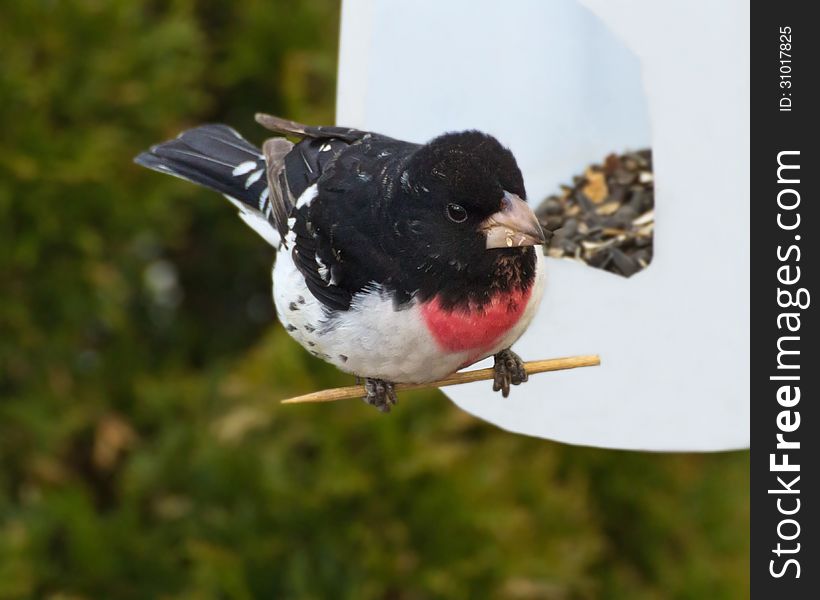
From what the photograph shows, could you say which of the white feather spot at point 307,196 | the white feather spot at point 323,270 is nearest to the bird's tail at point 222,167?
the white feather spot at point 307,196

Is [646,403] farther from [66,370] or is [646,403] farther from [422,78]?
[66,370]

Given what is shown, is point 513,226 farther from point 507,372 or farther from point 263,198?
point 263,198

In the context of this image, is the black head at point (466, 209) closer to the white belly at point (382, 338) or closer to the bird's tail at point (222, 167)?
the white belly at point (382, 338)

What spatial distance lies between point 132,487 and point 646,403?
193 cm

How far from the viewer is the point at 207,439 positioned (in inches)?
142

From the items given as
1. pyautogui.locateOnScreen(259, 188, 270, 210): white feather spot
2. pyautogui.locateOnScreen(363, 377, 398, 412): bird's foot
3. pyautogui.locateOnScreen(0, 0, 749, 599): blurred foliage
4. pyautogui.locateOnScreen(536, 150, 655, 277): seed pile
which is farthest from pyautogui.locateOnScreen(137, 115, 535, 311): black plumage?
pyautogui.locateOnScreen(0, 0, 749, 599): blurred foliage

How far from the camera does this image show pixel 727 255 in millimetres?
2385

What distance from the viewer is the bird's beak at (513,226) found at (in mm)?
1828

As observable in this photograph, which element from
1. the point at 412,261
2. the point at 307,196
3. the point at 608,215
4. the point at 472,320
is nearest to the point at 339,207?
the point at 307,196

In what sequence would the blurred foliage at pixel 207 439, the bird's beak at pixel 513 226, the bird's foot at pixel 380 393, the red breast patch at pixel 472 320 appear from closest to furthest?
the bird's beak at pixel 513 226 → the red breast patch at pixel 472 320 → the bird's foot at pixel 380 393 → the blurred foliage at pixel 207 439

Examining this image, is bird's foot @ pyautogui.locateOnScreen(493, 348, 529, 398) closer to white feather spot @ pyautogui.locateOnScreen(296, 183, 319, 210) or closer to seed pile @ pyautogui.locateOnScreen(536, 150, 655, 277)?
seed pile @ pyautogui.locateOnScreen(536, 150, 655, 277)

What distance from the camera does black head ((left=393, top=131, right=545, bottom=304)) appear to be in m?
1.87

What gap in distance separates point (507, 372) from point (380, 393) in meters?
0.24

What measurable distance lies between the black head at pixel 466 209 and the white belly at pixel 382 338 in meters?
0.10
